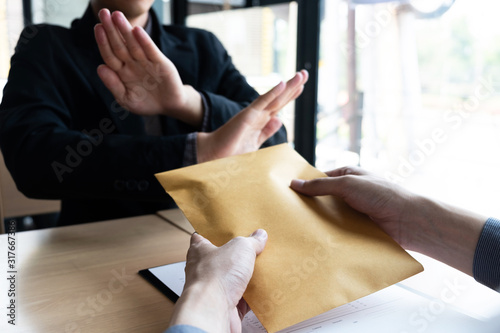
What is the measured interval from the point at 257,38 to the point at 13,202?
1627 millimetres

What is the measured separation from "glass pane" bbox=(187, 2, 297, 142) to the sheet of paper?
5.82 ft

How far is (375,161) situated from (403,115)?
0.34 meters

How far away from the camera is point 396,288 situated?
74cm

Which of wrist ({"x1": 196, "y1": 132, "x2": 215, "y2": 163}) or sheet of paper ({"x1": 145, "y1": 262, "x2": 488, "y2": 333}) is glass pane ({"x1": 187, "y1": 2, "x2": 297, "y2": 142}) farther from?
sheet of paper ({"x1": 145, "y1": 262, "x2": 488, "y2": 333})

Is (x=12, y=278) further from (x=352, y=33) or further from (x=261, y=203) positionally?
(x=352, y=33)

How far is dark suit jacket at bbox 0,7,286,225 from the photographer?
0.95 meters

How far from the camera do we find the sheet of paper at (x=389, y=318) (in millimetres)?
602

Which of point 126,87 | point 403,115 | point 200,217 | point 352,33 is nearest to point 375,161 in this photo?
point 403,115

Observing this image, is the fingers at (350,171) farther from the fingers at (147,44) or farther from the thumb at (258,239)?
the fingers at (147,44)

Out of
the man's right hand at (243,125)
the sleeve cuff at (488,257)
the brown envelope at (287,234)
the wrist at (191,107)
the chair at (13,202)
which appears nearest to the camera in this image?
the brown envelope at (287,234)

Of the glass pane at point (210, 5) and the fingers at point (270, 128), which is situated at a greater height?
the glass pane at point (210, 5)

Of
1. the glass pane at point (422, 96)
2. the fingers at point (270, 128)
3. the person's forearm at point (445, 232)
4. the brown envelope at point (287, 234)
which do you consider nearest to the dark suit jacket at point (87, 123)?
the fingers at point (270, 128)

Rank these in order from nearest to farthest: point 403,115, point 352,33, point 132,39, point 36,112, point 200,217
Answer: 1. point 200,217
2. point 132,39
3. point 36,112
4. point 352,33
5. point 403,115

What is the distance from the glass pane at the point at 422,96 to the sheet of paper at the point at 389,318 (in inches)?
50.2
